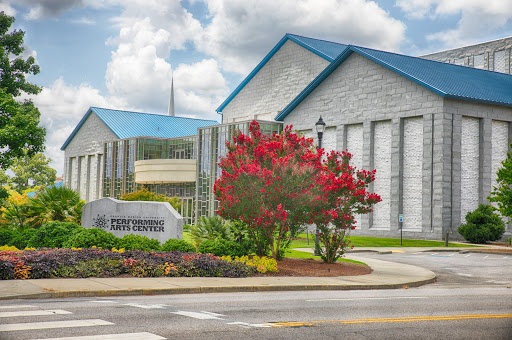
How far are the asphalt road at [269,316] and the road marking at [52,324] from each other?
0.01 m

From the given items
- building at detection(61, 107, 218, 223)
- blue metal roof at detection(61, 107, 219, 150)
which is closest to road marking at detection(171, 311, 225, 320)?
building at detection(61, 107, 218, 223)

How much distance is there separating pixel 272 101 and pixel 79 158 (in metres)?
32.5

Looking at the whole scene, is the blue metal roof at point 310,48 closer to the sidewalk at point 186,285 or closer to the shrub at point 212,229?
the shrub at point 212,229

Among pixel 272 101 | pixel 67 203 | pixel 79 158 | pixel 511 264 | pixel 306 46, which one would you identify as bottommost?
pixel 511 264

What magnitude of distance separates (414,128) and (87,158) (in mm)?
48152

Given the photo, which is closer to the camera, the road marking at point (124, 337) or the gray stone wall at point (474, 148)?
the road marking at point (124, 337)

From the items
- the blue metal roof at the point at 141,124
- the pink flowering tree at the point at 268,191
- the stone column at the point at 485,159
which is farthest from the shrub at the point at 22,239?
the blue metal roof at the point at 141,124

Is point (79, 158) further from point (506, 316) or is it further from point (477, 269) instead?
point (506, 316)

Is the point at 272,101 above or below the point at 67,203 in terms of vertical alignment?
above

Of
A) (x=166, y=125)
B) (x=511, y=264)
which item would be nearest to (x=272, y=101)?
(x=166, y=125)

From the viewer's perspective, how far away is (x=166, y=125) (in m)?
76.8

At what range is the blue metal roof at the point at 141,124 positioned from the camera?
2876 inches

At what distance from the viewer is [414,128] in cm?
4275

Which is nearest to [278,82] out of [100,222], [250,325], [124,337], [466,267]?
[466,267]
